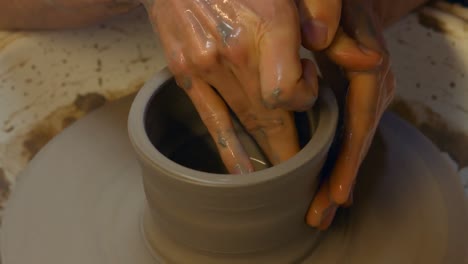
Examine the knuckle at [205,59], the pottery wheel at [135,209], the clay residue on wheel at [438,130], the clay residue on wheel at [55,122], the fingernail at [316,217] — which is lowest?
the clay residue on wheel at [438,130]

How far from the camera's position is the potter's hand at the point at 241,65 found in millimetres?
826

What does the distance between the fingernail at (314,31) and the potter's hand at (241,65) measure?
4cm

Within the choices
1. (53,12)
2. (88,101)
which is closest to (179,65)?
(53,12)

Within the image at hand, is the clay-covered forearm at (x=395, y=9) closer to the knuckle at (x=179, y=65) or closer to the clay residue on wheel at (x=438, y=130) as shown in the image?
the clay residue on wheel at (x=438, y=130)

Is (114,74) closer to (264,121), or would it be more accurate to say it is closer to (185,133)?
(185,133)

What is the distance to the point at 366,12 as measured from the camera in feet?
3.34

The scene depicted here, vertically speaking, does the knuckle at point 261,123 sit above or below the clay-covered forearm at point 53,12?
above

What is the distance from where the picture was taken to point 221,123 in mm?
958

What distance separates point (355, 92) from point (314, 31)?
149 mm

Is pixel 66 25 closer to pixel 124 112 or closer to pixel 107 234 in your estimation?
pixel 124 112

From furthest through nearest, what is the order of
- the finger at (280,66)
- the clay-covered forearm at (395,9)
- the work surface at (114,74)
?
the work surface at (114,74), the clay-covered forearm at (395,9), the finger at (280,66)

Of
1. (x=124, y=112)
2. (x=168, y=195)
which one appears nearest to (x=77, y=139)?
(x=124, y=112)

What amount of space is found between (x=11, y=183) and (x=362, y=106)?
940mm

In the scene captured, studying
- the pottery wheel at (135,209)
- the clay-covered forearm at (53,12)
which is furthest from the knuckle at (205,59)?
the clay-covered forearm at (53,12)
